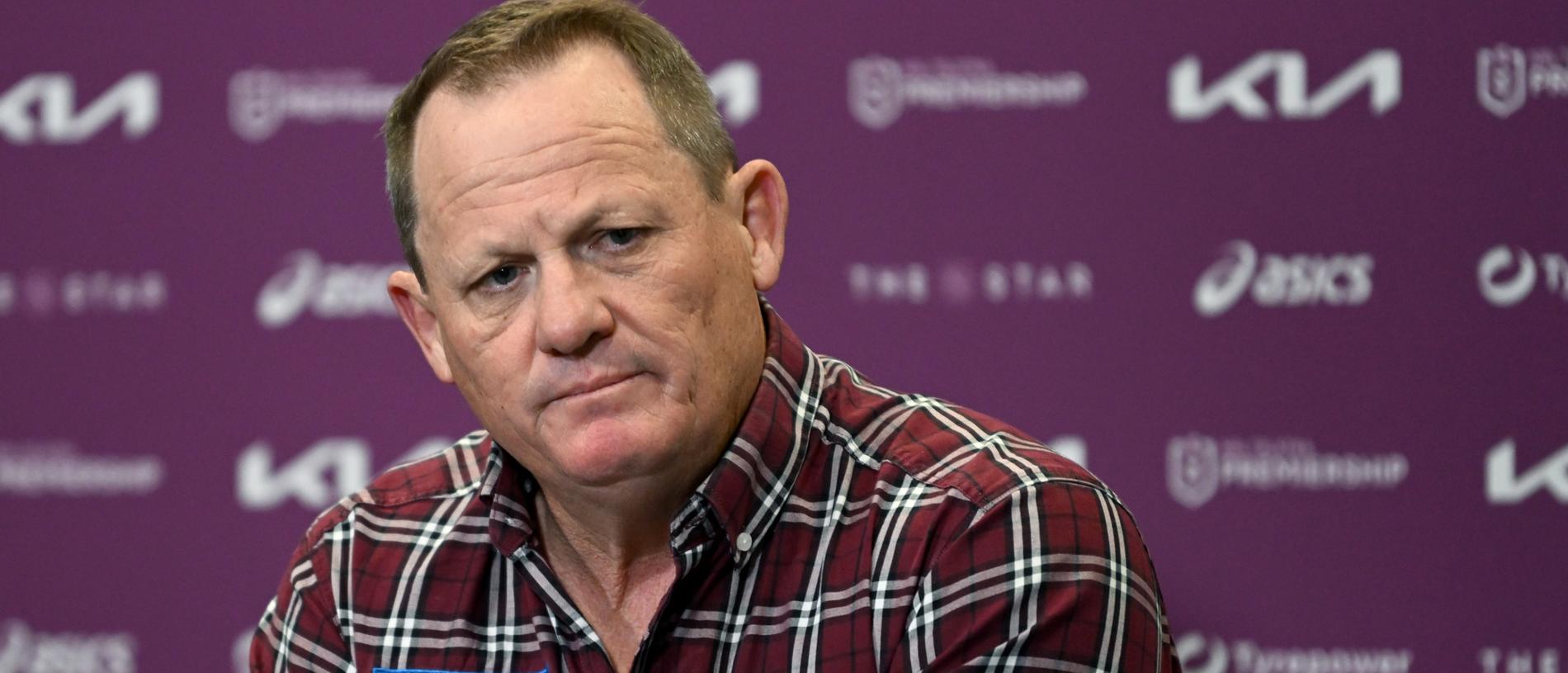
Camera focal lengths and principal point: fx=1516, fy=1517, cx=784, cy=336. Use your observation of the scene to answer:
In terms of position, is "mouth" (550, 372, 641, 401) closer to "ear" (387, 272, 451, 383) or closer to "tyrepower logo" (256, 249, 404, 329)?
"ear" (387, 272, 451, 383)

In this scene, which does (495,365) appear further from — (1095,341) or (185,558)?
(185,558)

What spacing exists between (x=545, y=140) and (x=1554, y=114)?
201 cm

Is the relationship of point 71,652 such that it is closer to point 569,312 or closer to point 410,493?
point 410,493

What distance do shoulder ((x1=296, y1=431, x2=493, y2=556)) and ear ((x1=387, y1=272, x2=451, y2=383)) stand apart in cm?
12

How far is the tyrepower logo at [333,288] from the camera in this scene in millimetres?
3010

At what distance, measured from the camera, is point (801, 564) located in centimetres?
161

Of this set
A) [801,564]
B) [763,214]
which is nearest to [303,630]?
[801,564]

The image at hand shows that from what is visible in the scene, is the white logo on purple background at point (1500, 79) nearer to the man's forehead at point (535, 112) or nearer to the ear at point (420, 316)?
the man's forehead at point (535, 112)

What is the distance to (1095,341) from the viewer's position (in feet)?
9.23

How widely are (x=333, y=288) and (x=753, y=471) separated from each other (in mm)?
1631

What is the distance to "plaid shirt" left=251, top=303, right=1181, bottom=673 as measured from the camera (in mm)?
1465

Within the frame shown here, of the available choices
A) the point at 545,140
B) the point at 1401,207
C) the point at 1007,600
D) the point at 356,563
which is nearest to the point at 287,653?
the point at 356,563

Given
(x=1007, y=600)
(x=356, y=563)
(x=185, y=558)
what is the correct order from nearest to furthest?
(x=1007, y=600), (x=356, y=563), (x=185, y=558)

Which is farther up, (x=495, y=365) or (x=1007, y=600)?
(x=495, y=365)
